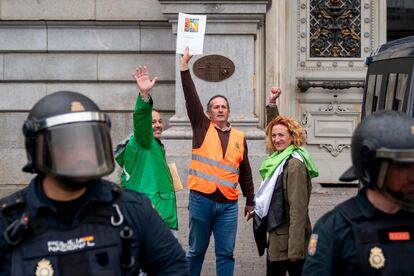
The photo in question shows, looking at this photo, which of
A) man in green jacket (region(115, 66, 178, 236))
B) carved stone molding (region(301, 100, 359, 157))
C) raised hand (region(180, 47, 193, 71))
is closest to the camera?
man in green jacket (region(115, 66, 178, 236))

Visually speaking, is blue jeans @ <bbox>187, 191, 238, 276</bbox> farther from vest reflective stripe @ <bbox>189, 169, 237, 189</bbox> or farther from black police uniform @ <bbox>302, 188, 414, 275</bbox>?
black police uniform @ <bbox>302, 188, 414, 275</bbox>

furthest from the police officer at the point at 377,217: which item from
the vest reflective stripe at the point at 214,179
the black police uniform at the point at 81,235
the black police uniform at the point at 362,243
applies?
the vest reflective stripe at the point at 214,179

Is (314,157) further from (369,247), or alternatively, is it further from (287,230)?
(369,247)

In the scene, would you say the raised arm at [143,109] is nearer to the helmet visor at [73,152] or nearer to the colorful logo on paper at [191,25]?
the colorful logo on paper at [191,25]

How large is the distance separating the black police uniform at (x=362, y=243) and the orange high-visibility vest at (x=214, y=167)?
348 centimetres

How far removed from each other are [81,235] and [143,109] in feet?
8.73

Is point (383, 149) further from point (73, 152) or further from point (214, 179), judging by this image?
point (214, 179)

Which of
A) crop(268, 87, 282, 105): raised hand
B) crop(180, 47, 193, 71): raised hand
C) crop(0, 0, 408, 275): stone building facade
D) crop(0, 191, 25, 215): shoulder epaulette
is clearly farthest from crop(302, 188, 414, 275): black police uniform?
crop(0, 0, 408, 275): stone building facade

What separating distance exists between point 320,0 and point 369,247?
9976mm

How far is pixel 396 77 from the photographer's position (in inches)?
223

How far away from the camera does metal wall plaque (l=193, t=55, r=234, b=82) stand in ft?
33.6

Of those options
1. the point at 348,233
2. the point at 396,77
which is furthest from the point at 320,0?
the point at 348,233

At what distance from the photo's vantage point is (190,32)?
667 centimetres

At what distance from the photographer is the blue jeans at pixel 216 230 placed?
5.98 m
